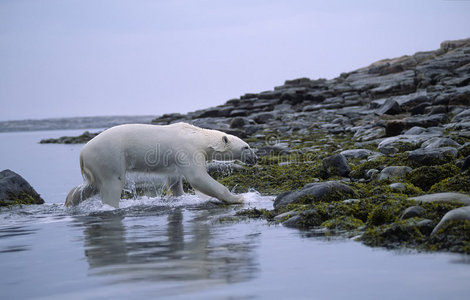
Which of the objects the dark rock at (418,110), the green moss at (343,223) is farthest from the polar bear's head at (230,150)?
the dark rock at (418,110)

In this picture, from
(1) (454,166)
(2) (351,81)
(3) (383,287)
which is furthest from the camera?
(2) (351,81)

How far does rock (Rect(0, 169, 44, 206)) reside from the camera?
35.0ft

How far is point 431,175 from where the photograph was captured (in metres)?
8.09

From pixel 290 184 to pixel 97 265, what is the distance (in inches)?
242

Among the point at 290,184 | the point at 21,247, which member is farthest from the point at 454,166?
the point at 21,247

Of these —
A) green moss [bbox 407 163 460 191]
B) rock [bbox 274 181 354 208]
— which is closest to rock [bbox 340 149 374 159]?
green moss [bbox 407 163 460 191]

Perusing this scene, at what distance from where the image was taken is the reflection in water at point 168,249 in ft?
15.1

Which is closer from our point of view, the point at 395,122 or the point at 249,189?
the point at 249,189

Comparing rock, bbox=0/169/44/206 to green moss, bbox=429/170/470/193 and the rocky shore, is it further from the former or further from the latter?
green moss, bbox=429/170/470/193

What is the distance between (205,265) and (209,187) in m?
4.53

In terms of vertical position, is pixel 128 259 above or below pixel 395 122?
below

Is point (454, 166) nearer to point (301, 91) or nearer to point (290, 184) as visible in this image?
point (290, 184)

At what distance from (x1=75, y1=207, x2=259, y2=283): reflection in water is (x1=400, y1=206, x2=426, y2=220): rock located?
1612 mm

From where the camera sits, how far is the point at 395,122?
618 inches
